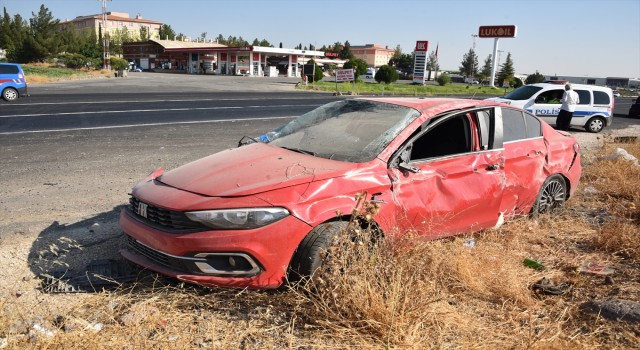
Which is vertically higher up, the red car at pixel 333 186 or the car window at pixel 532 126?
the car window at pixel 532 126

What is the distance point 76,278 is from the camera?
152 inches

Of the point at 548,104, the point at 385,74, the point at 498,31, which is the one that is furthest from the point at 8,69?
the point at 498,31

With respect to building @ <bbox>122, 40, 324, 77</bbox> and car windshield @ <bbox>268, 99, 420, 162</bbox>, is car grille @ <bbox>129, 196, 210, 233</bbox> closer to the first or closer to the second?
car windshield @ <bbox>268, 99, 420, 162</bbox>

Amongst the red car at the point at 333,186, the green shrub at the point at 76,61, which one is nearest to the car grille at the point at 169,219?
the red car at the point at 333,186

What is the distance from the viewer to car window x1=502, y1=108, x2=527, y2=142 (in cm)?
505

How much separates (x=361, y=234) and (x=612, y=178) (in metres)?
6.18

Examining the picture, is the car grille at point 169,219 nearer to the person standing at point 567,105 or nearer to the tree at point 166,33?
the person standing at point 567,105

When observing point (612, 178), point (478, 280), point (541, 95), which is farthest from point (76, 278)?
point (541, 95)

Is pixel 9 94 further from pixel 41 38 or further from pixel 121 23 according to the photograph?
pixel 121 23

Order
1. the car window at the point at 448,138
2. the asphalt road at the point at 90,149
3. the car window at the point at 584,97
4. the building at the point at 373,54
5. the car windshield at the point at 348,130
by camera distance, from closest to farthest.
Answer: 1. the car windshield at the point at 348,130
2. the car window at the point at 448,138
3. the asphalt road at the point at 90,149
4. the car window at the point at 584,97
5. the building at the point at 373,54

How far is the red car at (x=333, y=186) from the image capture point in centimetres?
329

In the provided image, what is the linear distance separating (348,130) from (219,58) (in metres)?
77.7

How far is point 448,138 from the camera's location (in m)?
4.66

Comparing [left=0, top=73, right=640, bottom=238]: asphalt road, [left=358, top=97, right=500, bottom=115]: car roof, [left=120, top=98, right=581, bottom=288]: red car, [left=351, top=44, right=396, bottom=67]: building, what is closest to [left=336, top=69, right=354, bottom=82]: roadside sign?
[left=0, top=73, right=640, bottom=238]: asphalt road
